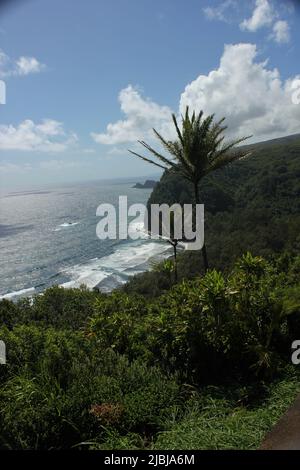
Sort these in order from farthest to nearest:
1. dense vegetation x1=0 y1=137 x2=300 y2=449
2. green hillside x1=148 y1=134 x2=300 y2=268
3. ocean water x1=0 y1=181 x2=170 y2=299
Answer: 1. ocean water x1=0 y1=181 x2=170 y2=299
2. green hillside x1=148 y1=134 x2=300 y2=268
3. dense vegetation x1=0 y1=137 x2=300 y2=449

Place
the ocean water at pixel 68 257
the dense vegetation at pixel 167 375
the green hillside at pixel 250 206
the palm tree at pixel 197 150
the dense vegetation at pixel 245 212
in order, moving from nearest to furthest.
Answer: the dense vegetation at pixel 167 375, the palm tree at pixel 197 150, the dense vegetation at pixel 245 212, the green hillside at pixel 250 206, the ocean water at pixel 68 257

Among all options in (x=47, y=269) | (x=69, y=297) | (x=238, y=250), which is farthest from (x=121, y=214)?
(x=69, y=297)

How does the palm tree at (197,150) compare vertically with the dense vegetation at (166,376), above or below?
above

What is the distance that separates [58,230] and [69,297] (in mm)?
98072

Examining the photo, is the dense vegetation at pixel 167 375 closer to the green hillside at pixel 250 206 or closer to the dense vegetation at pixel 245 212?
the dense vegetation at pixel 245 212

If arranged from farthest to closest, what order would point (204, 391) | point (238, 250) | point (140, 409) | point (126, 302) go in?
point (238, 250) → point (126, 302) → point (204, 391) → point (140, 409)

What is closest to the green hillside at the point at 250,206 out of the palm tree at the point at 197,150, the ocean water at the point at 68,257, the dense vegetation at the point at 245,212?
the dense vegetation at the point at 245,212

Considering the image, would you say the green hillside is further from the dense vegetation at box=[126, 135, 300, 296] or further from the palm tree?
the palm tree

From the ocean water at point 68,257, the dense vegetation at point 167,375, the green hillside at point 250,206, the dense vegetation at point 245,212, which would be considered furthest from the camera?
the ocean water at point 68,257

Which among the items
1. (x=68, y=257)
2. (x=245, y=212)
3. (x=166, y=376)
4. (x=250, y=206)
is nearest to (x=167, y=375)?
(x=166, y=376)

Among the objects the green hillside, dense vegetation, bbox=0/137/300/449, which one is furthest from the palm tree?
the green hillside

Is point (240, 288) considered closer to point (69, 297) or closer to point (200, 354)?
point (200, 354)

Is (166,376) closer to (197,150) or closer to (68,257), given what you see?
(197,150)
